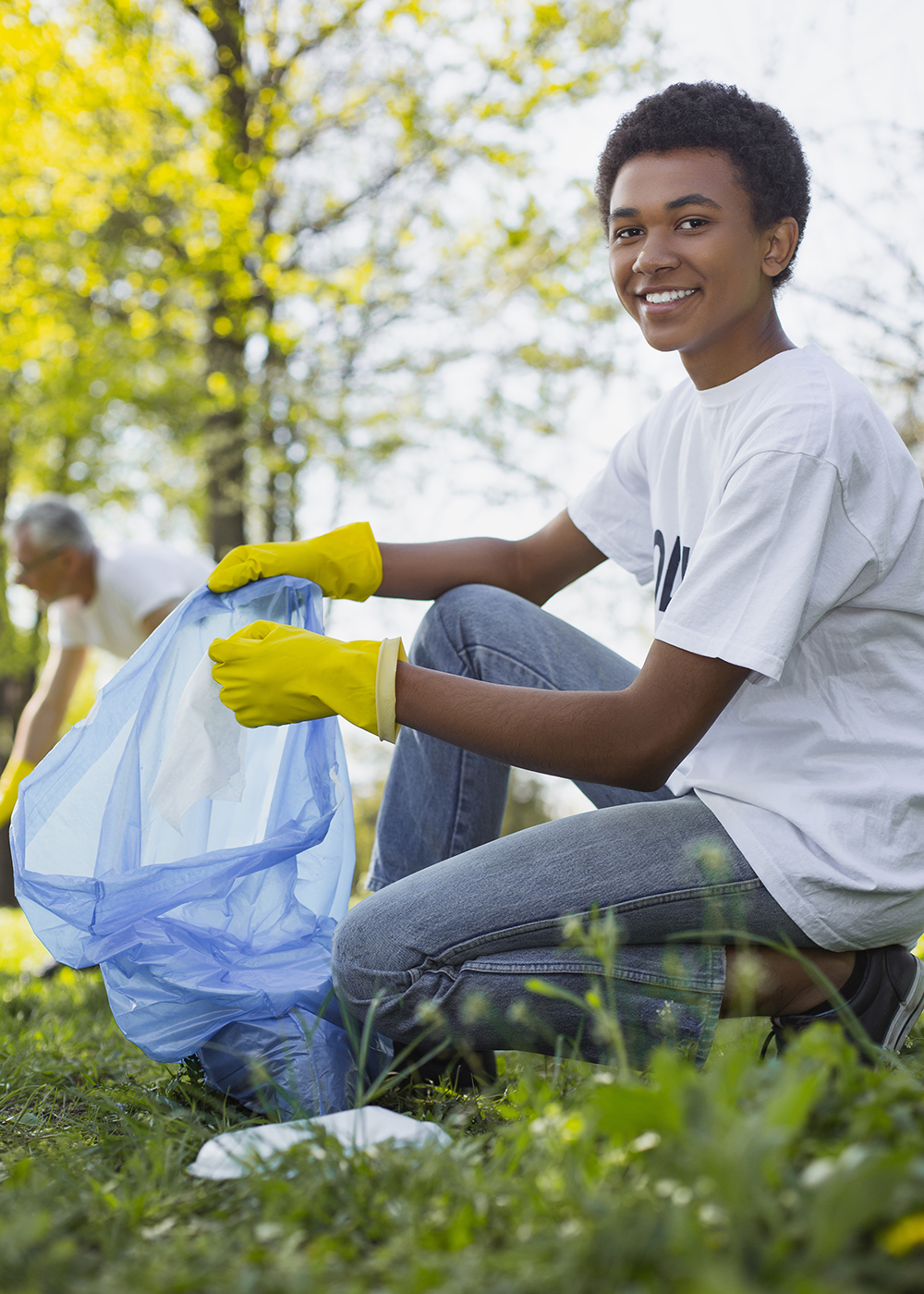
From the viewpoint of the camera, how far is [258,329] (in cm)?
702

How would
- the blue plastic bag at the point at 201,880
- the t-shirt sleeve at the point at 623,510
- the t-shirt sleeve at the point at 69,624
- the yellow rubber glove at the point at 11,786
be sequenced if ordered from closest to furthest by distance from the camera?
the blue plastic bag at the point at 201,880
the t-shirt sleeve at the point at 623,510
the yellow rubber glove at the point at 11,786
the t-shirt sleeve at the point at 69,624

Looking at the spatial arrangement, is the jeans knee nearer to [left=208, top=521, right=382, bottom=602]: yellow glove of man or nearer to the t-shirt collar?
[left=208, top=521, right=382, bottom=602]: yellow glove of man

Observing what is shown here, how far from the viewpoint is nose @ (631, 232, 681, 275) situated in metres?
1.65

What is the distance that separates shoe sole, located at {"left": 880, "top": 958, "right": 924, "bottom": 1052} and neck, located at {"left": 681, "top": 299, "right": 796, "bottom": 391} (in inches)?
38.7

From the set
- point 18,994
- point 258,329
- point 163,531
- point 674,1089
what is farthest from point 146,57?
point 674,1089

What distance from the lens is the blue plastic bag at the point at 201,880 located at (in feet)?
5.16

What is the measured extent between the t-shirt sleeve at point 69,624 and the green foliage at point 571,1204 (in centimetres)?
323

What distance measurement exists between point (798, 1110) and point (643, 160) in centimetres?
149

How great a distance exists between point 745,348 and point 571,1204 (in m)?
1.32

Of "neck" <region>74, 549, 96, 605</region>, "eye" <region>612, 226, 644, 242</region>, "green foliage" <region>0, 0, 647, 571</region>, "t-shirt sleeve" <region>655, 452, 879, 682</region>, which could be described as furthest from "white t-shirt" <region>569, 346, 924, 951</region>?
"green foliage" <region>0, 0, 647, 571</region>

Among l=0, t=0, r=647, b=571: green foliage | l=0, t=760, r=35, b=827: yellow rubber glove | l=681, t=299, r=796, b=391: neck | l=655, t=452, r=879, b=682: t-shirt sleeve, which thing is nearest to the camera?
l=655, t=452, r=879, b=682: t-shirt sleeve

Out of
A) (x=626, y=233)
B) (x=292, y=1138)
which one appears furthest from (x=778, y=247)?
(x=292, y=1138)

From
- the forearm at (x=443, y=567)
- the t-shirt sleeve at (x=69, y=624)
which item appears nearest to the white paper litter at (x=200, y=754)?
the forearm at (x=443, y=567)

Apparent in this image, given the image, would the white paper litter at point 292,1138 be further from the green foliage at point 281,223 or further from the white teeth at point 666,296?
the green foliage at point 281,223
